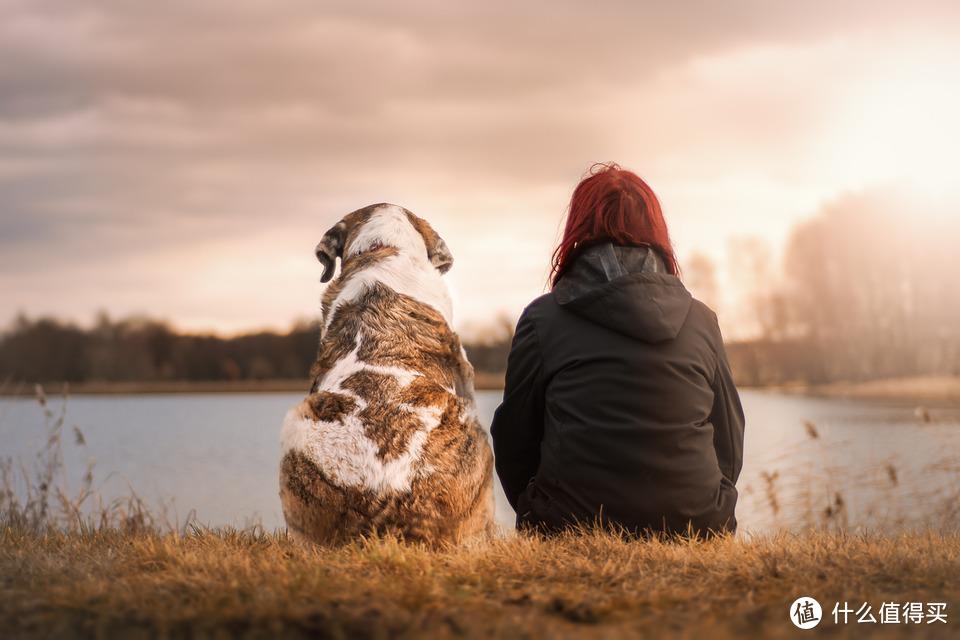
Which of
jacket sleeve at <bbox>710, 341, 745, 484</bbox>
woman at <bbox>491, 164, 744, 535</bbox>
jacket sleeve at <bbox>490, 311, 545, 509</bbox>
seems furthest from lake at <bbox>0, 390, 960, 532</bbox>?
jacket sleeve at <bbox>710, 341, 745, 484</bbox>

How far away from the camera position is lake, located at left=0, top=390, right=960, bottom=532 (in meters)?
9.45

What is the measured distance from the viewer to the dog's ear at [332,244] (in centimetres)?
596

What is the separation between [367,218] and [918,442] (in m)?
11.5

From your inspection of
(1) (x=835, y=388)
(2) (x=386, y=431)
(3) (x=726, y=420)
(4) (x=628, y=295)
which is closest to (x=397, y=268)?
(2) (x=386, y=431)

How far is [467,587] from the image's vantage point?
11.8 feet

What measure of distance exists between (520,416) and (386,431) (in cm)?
97

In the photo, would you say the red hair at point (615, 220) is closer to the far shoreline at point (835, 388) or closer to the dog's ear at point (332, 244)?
the dog's ear at point (332, 244)

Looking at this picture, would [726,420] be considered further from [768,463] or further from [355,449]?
[768,463]

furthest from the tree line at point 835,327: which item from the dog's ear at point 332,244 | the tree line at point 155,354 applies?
the dog's ear at point 332,244

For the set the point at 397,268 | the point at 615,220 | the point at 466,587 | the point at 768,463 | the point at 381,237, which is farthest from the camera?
the point at 768,463

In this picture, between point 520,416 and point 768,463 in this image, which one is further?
point 768,463

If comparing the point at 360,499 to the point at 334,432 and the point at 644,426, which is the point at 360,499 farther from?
the point at 644,426

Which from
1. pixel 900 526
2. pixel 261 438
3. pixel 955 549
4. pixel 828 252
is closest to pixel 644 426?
pixel 955 549

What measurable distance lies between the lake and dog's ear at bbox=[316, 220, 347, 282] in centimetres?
221
